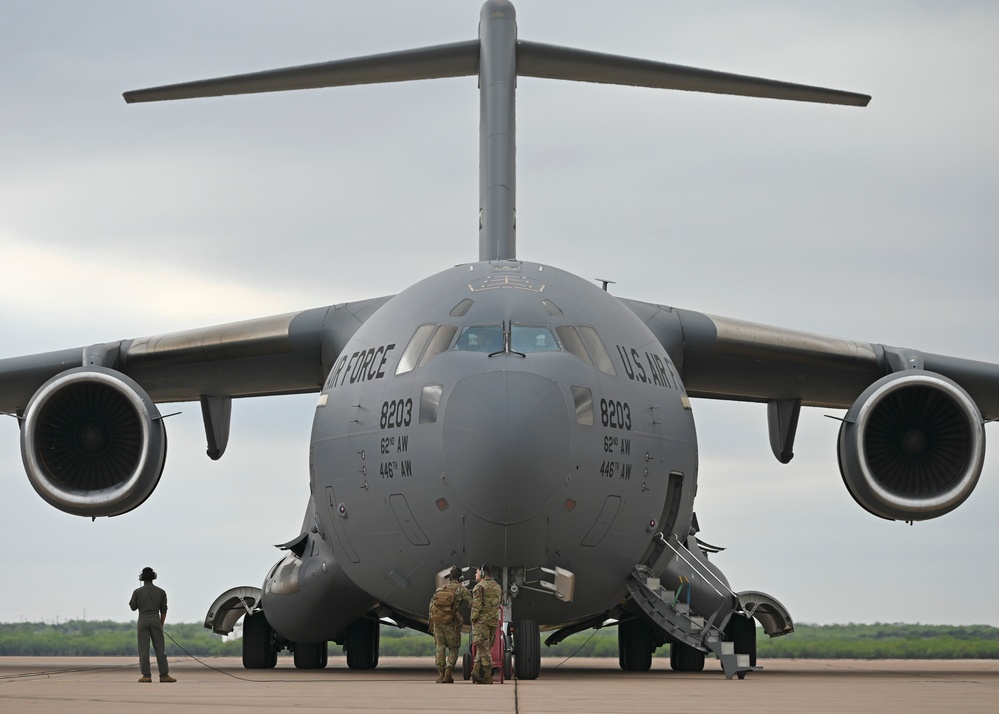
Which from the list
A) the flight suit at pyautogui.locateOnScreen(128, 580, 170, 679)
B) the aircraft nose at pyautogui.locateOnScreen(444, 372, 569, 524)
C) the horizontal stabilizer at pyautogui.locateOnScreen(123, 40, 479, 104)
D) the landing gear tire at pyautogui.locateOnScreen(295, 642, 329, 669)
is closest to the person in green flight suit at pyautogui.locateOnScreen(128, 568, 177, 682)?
the flight suit at pyautogui.locateOnScreen(128, 580, 170, 679)

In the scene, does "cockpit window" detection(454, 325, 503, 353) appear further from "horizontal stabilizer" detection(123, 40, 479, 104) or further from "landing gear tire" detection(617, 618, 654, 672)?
"horizontal stabilizer" detection(123, 40, 479, 104)

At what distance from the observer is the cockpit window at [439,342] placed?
1077cm

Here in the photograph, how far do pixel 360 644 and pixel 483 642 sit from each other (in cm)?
481

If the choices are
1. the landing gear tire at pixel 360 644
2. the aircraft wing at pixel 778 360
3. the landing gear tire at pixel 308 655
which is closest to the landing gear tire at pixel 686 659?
the aircraft wing at pixel 778 360

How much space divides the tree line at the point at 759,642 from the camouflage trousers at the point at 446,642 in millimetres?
10740

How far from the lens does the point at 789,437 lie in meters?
16.1

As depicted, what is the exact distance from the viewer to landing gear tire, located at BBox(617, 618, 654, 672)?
1466cm

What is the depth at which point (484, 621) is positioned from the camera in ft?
33.1

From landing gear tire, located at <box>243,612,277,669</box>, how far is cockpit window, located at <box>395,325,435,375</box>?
4.71m

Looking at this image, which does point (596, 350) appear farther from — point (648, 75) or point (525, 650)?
point (648, 75)

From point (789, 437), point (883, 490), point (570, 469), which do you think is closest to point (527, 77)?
point (789, 437)

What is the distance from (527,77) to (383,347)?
559 centimetres

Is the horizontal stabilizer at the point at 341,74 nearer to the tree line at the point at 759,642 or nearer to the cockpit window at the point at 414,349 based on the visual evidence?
the cockpit window at the point at 414,349

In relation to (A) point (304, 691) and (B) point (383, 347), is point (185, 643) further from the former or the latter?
(A) point (304, 691)
